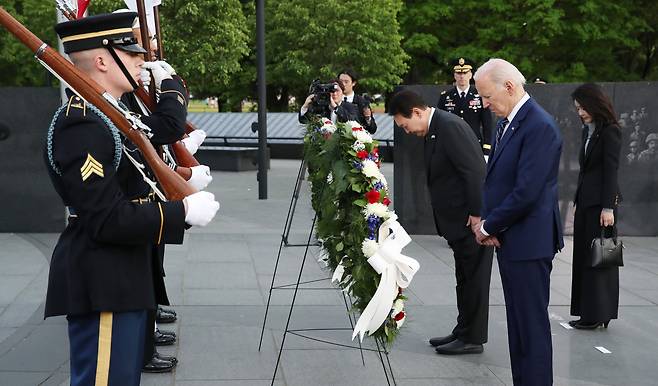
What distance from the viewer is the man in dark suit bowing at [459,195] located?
5926 mm

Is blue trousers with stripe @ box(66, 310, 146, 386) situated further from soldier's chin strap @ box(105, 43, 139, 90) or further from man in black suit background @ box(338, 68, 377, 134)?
man in black suit background @ box(338, 68, 377, 134)

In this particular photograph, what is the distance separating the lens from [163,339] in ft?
20.2

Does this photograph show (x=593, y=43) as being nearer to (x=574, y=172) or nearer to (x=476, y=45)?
(x=476, y=45)

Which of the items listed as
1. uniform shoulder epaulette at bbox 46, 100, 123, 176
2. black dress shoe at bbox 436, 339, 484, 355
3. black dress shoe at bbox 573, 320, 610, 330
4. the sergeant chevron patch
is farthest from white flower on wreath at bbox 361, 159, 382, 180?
black dress shoe at bbox 573, 320, 610, 330

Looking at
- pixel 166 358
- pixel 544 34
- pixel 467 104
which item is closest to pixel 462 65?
pixel 467 104

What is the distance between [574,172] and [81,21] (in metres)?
8.94

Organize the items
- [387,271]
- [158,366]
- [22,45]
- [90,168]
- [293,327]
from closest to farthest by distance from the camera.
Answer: [90,168] → [387,271] → [158,366] → [293,327] → [22,45]

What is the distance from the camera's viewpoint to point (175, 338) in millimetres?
6234

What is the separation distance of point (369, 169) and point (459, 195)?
161 cm

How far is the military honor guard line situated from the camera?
10.4ft

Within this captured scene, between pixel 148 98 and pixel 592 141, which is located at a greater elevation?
pixel 148 98

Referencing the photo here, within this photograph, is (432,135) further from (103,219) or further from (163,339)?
(103,219)

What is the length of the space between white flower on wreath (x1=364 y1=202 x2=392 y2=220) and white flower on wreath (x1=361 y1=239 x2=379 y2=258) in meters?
0.15

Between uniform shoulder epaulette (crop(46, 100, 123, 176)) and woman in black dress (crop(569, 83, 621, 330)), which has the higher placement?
uniform shoulder epaulette (crop(46, 100, 123, 176))
